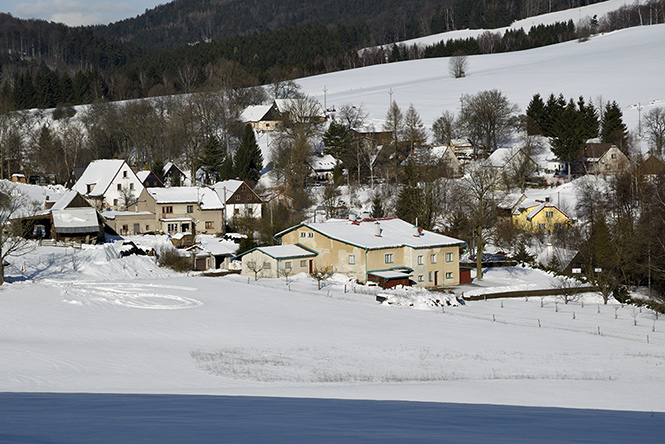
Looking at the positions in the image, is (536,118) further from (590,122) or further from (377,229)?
(377,229)

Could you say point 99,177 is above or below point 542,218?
above

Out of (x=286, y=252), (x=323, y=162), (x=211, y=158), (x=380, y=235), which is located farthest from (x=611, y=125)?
(x=286, y=252)

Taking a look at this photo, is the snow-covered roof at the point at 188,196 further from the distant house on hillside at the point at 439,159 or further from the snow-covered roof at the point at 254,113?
the snow-covered roof at the point at 254,113

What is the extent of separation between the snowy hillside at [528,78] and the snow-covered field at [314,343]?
54.9 meters

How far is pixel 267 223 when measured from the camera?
50.5m

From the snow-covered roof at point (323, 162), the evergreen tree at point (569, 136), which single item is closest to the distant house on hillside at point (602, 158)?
the evergreen tree at point (569, 136)

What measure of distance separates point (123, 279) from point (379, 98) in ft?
239

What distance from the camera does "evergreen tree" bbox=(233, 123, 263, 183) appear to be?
2655 inches

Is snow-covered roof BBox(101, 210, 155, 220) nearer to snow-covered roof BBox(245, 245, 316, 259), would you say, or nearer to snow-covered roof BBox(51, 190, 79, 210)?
snow-covered roof BBox(51, 190, 79, 210)

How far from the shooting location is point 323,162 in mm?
73062

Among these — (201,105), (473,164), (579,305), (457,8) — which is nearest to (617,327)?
(579,305)

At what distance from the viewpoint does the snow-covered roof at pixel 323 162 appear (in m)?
71.5

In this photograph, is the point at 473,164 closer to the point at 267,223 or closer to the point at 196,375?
the point at 267,223

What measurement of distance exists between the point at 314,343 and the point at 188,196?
35284 mm
